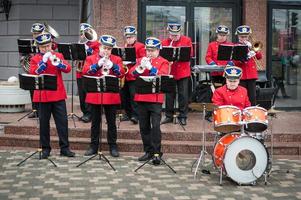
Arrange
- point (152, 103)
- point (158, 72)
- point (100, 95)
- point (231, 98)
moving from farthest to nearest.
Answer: point (100, 95), point (152, 103), point (158, 72), point (231, 98)

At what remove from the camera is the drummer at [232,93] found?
8.93m

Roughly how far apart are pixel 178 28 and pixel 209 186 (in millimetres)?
3889

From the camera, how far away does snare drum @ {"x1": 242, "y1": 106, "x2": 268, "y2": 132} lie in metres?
8.23

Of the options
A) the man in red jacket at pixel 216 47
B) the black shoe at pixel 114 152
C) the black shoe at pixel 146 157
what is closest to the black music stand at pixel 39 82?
the black shoe at pixel 114 152

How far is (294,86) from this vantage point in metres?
14.9

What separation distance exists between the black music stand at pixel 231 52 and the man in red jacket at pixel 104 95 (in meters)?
1.94

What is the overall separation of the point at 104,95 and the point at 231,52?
2.56 meters

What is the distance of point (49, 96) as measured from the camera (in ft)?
33.1

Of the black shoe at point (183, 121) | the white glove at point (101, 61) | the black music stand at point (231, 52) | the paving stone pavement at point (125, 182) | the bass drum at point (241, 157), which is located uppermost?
the black music stand at point (231, 52)

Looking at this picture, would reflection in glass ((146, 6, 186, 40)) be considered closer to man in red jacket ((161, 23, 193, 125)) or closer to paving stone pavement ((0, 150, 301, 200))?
man in red jacket ((161, 23, 193, 125))

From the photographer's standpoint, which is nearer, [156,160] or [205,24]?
[156,160]

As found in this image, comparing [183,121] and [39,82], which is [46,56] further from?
[183,121]

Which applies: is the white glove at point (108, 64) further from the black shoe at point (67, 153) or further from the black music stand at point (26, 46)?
the black music stand at point (26, 46)

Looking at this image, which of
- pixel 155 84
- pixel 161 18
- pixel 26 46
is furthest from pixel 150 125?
pixel 161 18
